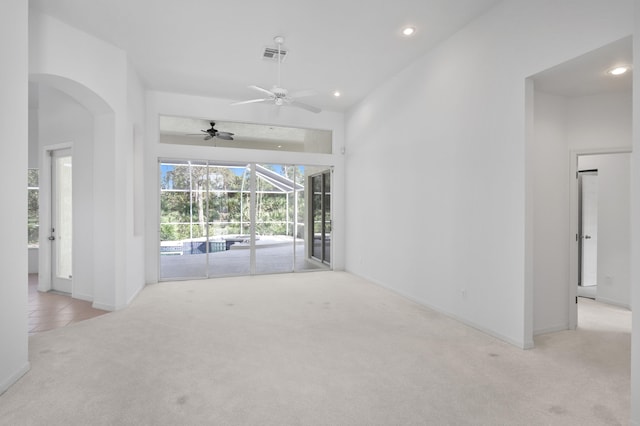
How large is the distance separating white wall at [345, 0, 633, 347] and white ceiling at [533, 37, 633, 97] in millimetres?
114

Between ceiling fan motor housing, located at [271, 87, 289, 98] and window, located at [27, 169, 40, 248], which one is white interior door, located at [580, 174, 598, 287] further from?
window, located at [27, 169, 40, 248]

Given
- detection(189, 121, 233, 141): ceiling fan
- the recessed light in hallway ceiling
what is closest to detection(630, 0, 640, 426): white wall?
the recessed light in hallway ceiling

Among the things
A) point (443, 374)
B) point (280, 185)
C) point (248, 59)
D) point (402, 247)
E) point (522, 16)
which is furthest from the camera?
point (280, 185)

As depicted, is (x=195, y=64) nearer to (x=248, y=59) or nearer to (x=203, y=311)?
(x=248, y=59)

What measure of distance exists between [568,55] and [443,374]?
10.1 feet

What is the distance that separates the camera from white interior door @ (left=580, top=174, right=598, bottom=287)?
5.84 m

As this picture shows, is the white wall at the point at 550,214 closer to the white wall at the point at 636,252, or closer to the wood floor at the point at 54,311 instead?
the white wall at the point at 636,252

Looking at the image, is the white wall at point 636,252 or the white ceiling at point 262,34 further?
the white ceiling at point 262,34

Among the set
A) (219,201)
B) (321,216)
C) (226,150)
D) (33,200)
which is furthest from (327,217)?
(33,200)

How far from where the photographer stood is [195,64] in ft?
17.6

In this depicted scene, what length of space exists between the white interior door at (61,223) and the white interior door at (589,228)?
878cm

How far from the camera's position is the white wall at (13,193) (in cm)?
264

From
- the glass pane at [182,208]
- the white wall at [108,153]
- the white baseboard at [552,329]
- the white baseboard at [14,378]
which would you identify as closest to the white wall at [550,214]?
the white baseboard at [552,329]

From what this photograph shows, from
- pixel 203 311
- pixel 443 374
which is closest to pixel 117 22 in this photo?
pixel 203 311
